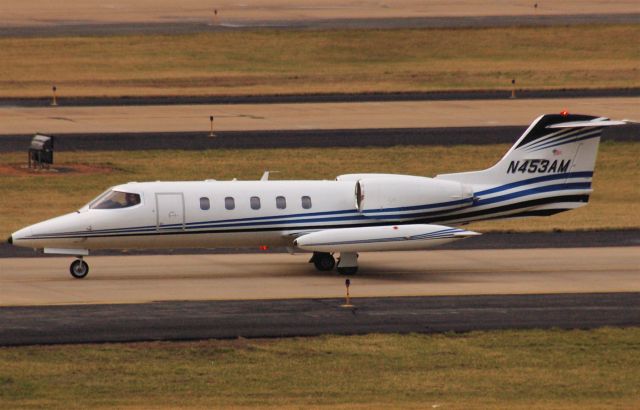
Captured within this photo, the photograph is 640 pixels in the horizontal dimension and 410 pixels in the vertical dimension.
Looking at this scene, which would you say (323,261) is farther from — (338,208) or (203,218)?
(203,218)

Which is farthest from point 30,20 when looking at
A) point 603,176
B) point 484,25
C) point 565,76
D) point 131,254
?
point 131,254

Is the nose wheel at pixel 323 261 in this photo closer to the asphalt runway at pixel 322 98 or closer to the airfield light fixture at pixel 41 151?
the airfield light fixture at pixel 41 151

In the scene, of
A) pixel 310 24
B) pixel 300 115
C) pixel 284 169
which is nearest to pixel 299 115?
pixel 300 115

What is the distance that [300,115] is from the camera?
234ft

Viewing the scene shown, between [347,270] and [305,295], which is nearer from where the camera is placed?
[305,295]

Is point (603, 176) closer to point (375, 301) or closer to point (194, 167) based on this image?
point (194, 167)

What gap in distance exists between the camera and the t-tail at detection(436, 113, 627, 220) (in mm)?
41938

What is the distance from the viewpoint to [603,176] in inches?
2322

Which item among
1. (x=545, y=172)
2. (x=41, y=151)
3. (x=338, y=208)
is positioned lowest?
(x=338, y=208)

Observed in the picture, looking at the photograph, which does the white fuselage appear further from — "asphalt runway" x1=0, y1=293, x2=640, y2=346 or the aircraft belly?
"asphalt runway" x1=0, y1=293, x2=640, y2=346

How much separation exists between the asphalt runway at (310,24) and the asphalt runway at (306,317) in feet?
207

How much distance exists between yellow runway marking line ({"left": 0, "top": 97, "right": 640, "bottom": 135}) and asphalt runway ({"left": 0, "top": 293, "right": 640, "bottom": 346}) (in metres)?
32.1

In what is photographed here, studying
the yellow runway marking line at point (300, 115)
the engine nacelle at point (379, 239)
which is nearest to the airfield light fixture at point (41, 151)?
the yellow runway marking line at point (300, 115)

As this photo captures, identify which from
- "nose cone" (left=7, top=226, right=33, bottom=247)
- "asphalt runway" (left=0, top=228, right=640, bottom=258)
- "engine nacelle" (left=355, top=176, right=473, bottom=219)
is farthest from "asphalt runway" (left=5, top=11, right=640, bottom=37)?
"nose cone" (left=7, top=226, right=33, bottom=247)
